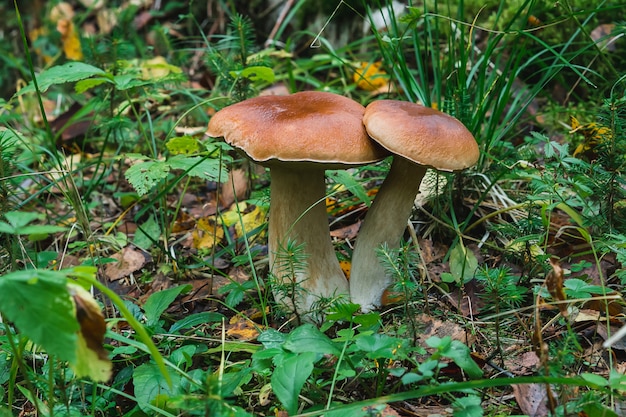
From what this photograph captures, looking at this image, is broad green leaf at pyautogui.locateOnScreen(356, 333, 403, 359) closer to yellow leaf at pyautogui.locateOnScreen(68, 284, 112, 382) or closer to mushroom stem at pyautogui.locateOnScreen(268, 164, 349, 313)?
mushroom stem at pyautogui.locateOnScreen(268, 164, 349, 313)

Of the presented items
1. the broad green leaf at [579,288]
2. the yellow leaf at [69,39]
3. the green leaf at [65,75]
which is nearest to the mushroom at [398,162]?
the broad green leaf at [579,288]

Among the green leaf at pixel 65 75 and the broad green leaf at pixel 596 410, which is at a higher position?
the green leaf at pixel 65 75

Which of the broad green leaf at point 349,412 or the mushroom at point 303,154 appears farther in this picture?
the mushroom at point 303,154

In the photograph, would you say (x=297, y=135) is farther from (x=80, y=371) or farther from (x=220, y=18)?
(x=220, y=18)

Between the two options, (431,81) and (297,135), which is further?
(431,81)

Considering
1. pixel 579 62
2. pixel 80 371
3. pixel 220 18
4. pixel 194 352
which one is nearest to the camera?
pixel 80 371

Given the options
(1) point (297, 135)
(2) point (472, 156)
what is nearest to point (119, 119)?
(1) point (297, 135)

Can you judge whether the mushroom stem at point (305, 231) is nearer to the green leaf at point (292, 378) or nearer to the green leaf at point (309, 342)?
the green leaf at point (309, 342)

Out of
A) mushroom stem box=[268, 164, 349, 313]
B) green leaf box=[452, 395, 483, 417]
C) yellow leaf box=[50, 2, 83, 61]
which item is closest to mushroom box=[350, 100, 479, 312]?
mushroom stem box=[268, 164, 349, 313]
